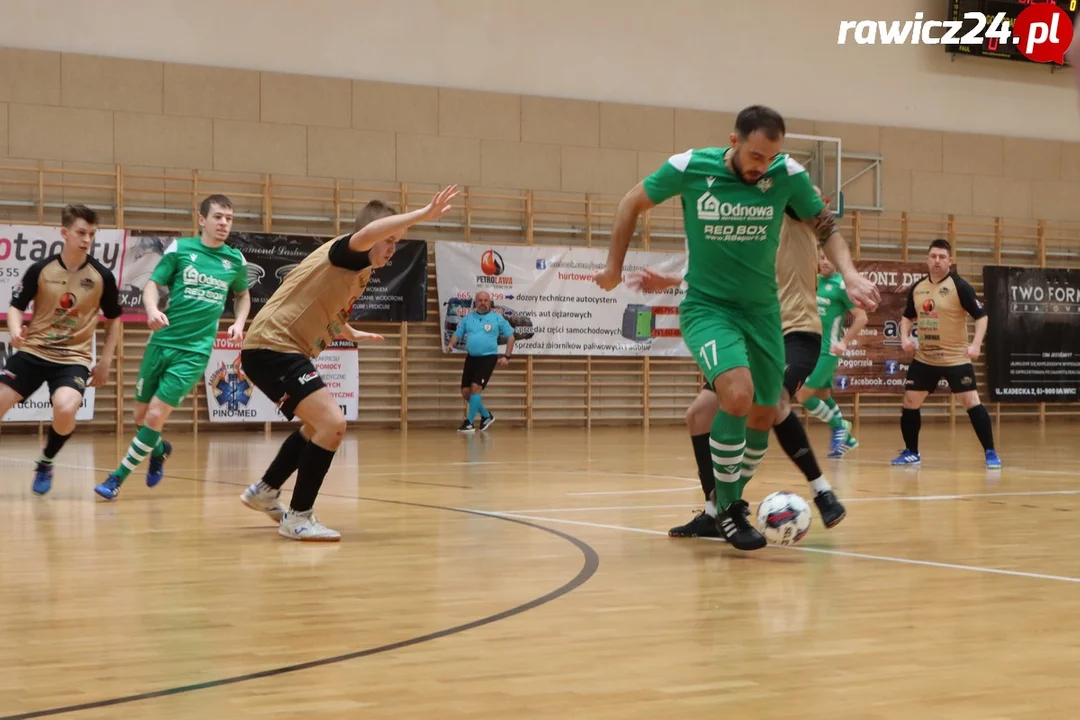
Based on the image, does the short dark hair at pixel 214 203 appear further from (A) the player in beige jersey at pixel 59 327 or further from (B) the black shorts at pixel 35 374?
(B) the black shorts at pixel 35 374

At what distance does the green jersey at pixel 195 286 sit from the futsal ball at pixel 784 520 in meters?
3.96

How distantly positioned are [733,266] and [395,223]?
57.4 inches

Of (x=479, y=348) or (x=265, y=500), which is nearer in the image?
(x=265, y=500)

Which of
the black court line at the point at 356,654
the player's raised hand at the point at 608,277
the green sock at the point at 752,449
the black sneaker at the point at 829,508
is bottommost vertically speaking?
the black court line at the point at 356,654

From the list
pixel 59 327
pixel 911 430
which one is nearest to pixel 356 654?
pixel 59 327

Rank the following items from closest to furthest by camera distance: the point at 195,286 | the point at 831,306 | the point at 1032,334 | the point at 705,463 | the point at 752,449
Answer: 1. the point at 752,449
2. the point at 705,463
3. the point at 195,286
4. the point at 831,306
5. the point at 1032,334

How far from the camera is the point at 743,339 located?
550cm

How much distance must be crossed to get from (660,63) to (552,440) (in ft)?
21.5

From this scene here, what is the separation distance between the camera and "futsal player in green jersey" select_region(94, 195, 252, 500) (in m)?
7.96

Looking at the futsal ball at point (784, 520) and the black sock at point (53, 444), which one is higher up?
the black sock at point (53, 444)

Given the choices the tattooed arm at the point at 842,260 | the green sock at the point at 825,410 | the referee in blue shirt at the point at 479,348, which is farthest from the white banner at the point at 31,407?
the tattooed arm at the point at 842,260

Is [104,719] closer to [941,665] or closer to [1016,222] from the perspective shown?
[941,665]

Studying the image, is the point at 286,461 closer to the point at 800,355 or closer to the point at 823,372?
the point at 800,355

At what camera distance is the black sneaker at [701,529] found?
5.93 meters
